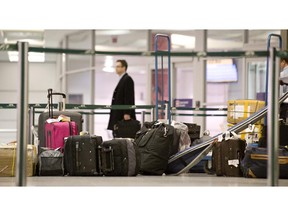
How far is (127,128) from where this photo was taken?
10141mm

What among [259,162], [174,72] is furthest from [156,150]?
[174,72]

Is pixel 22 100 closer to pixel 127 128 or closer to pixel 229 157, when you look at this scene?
pixel 229 157

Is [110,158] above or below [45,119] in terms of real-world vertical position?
below

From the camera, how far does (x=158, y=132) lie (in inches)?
301

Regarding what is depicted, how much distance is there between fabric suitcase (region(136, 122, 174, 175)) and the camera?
757cm

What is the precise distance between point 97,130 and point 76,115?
9.20 m

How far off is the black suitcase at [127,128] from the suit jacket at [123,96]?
227mm

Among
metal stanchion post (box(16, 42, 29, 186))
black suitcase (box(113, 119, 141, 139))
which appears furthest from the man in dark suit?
metal stanchion post (box(16, 42, 29, 186))

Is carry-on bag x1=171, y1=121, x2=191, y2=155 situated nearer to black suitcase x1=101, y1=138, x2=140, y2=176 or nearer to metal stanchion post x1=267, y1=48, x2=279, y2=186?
black suitcase x1=101, y1=138, x2=140, y2=176

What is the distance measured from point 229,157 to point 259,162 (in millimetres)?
508
